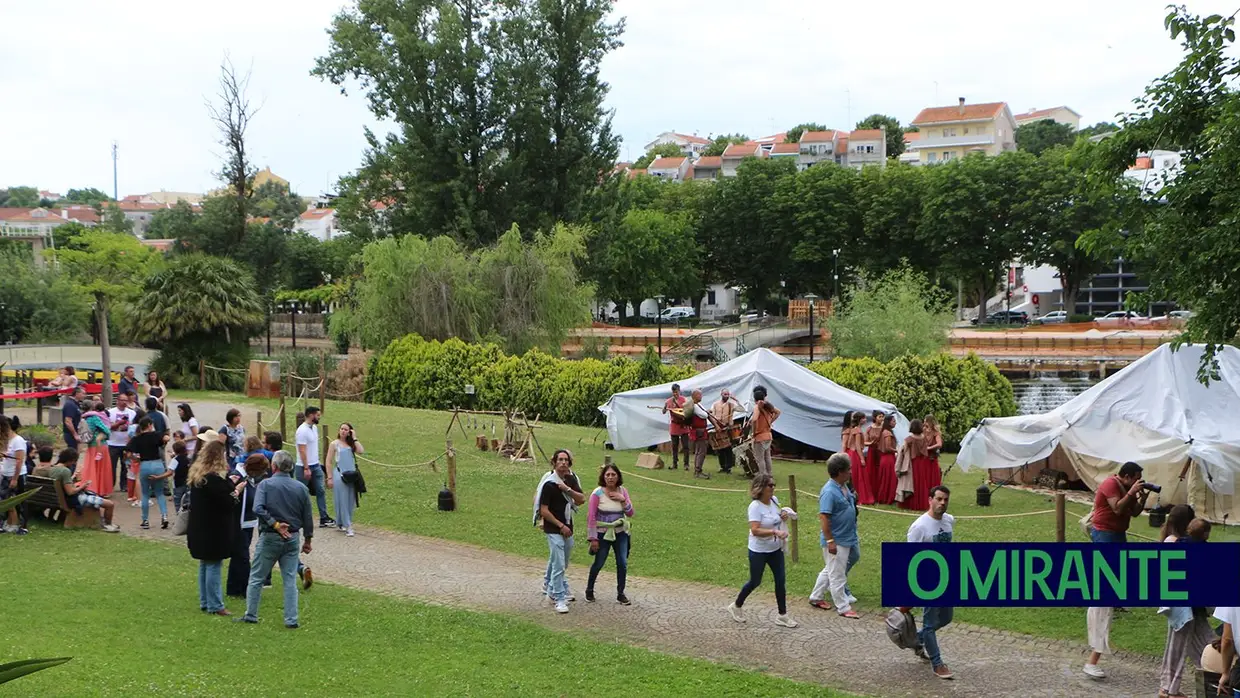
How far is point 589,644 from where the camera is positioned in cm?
1011

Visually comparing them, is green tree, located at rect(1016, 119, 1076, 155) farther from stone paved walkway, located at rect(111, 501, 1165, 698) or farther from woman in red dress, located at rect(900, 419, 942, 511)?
stone paved walkway, located at rect(111, 501, 1165, 698)

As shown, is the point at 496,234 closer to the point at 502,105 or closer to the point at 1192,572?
the point at 502,105

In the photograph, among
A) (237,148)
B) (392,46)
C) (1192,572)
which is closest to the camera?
(1192,572)

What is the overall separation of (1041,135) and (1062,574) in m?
145

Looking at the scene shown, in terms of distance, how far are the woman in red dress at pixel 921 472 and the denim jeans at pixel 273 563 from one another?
10448 millimetres

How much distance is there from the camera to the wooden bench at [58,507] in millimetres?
14156

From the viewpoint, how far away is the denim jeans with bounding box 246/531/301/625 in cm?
980

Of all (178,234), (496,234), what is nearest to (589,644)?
(496,234)

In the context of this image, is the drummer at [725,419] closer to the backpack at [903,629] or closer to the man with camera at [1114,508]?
the man with camera at [1114,508]

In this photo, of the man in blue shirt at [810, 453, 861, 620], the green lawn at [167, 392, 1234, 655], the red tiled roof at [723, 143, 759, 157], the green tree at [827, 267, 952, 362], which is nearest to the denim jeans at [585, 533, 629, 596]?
the green lawn at [167, 392, 1234, 655]

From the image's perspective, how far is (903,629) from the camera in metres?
9.41

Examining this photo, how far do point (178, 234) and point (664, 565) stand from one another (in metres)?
48.9

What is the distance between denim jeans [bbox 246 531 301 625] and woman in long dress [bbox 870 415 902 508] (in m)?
10.8

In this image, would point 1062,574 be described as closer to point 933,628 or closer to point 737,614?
point 933,628
